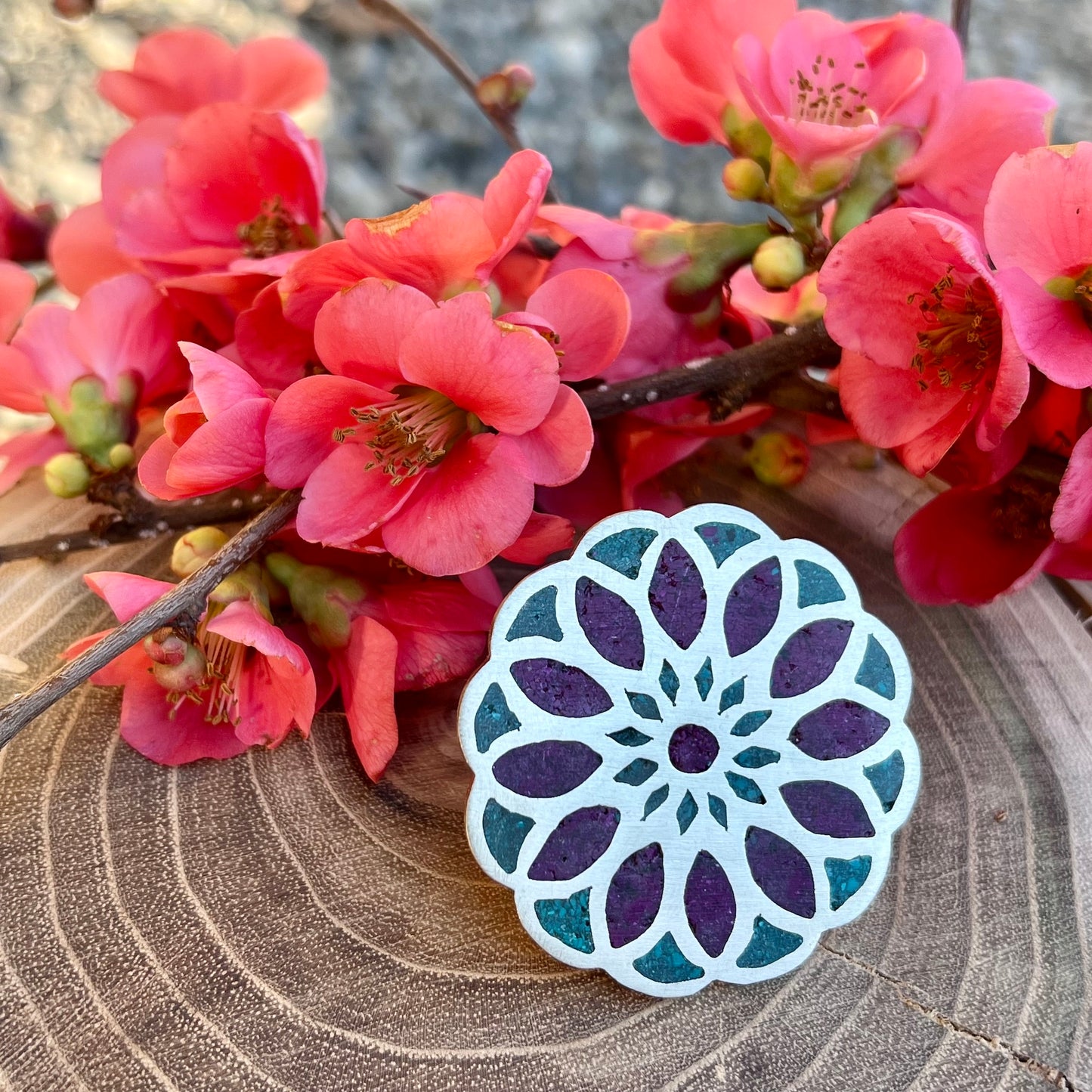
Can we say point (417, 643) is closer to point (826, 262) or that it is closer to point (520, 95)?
point (826, 262)

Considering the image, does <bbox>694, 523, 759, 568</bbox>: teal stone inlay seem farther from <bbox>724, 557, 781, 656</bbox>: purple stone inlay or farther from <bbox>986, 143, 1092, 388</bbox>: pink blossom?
<bbox>986, 143, 1092, 388</bbox>: pink blossom

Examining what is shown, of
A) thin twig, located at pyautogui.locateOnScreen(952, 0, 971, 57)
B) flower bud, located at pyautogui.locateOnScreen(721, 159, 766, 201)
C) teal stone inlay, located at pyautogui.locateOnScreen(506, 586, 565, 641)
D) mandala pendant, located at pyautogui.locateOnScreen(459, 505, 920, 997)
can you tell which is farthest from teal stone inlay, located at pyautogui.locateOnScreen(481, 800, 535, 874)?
thin twig, located at pyautogui.locateOnScreen(952, 0, 971, 57)

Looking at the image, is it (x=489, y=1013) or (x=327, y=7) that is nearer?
(x=489, y=1013)

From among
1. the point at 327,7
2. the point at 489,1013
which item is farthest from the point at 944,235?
the point at 327,7

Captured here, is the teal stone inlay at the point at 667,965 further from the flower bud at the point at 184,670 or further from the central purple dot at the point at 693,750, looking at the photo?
the flower bud at the point at 184,670

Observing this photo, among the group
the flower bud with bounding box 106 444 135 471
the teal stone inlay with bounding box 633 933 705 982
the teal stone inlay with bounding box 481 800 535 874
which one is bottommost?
the teal stone inlay with bounding box 633 933 705 982

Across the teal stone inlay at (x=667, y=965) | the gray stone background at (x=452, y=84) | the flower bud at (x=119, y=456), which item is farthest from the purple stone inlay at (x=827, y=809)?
the gray stone background at (x=452, y=84)

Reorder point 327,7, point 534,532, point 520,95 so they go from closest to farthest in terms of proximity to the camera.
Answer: point 534,532 < point 520,95 < point 327,7
